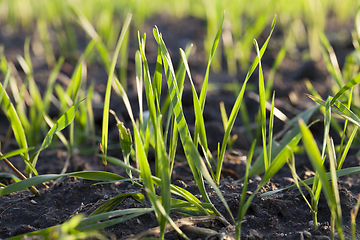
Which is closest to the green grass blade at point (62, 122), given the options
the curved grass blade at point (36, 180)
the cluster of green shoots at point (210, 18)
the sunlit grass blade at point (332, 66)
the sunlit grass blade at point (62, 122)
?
the sunlit grass blade at point (62, 122)

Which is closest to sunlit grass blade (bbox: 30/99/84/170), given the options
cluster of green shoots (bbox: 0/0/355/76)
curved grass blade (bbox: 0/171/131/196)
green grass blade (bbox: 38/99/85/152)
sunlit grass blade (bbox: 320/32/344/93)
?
green grass blade (bbox: 38/99/85/152)

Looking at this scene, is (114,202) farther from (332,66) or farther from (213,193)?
(332,66)

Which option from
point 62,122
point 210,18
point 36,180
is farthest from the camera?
point 210,18

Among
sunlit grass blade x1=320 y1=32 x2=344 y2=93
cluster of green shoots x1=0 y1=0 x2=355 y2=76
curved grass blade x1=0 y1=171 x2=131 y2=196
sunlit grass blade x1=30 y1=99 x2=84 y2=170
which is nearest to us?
curved grass blade x1=0 y1=171 x2=131 y2=196

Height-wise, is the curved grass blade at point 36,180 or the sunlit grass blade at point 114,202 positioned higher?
the curved grass blade at point 36,180

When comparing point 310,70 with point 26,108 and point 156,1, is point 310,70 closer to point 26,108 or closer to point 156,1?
point 26,108

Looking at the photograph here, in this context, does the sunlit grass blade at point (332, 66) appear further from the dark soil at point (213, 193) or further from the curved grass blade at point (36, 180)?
the curved grass blade at point (36, 180)

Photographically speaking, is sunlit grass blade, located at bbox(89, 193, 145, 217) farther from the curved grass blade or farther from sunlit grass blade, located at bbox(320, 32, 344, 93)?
sunlit grass blade, located at bbox(320, 32, 344, 93)

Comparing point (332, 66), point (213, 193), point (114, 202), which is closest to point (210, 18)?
point (332, 66)

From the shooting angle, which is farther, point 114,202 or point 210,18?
point 210,18

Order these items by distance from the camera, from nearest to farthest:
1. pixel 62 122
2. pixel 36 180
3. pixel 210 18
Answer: pixel 36 180, pixel 62 122, pixel 210 18

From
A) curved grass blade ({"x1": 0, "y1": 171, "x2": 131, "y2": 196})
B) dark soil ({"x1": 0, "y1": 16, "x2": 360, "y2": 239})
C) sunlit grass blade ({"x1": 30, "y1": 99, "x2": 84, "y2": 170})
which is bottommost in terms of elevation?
dark soil ({"x1": 0, "y1": 16, "x2": 360, "y2": 239})

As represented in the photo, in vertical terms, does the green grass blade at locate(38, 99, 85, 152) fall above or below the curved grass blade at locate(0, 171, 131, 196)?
above

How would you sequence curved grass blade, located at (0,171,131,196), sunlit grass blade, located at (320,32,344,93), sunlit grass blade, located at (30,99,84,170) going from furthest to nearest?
sunlit grass blade, located at (320,32,344,93) < sunlit grass blade, located at (30,99,84,170) < curved grass blade, located at (0,171,131,196)
